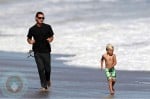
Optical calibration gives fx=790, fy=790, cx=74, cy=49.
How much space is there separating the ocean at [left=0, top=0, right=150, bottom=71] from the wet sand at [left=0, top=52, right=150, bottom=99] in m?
1.35

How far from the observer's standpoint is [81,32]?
32.8m

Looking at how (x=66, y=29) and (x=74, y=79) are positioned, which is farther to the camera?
(x=66, y=29)

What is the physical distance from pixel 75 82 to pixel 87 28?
18808 mm

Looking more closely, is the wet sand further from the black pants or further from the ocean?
the ocean

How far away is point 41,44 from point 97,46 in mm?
12612

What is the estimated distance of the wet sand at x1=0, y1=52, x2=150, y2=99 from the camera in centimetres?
1340

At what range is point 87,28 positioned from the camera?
34.5m

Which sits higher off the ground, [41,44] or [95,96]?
[41,44]

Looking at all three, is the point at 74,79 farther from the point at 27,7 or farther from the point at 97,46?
the point at 27,7

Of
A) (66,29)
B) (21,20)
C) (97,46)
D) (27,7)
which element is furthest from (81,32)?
(27,7)

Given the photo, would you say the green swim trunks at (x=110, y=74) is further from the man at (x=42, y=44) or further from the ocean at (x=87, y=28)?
the ocean at (x=87, y=28)

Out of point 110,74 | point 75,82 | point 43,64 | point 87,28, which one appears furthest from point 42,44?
point 87,28

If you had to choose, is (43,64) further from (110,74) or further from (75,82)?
(75,82)

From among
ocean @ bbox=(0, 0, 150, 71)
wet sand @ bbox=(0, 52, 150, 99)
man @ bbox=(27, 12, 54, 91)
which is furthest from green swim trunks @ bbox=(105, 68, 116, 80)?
ocean @ bbox=(0, 0, 150, 71)
